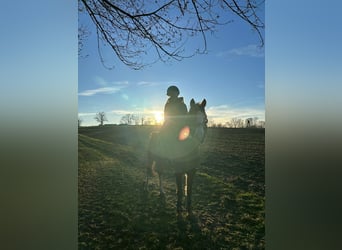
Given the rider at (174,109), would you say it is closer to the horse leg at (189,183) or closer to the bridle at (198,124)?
the bridle at (198,124)

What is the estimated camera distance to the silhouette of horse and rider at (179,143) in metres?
2.08

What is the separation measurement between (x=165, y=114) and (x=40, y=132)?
0.86m

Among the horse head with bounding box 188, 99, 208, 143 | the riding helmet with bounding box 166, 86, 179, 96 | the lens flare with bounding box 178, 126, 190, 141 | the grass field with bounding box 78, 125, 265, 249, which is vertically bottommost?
the grass field with bounding box 78, 125, 265, 249

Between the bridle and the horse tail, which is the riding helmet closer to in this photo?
the bridle

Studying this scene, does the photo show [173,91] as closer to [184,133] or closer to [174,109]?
[174,109]

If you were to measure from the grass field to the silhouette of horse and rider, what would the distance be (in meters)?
0.08

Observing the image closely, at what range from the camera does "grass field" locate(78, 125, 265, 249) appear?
2.05 metres

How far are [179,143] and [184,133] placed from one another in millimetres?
95

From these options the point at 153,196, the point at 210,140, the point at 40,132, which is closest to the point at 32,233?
the point at 40,132

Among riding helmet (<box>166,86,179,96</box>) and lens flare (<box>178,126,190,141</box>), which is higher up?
riding helmet (<box>166,86,179,96</box>)

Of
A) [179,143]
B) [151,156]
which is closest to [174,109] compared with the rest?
[179,143]

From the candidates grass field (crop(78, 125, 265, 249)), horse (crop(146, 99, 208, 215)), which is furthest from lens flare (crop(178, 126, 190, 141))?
grass field (crop(78, 125, 265, 249))

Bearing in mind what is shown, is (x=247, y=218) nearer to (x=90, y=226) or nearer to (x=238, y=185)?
(x=238, y=185)

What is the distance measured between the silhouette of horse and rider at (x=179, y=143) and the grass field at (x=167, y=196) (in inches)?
3.1
